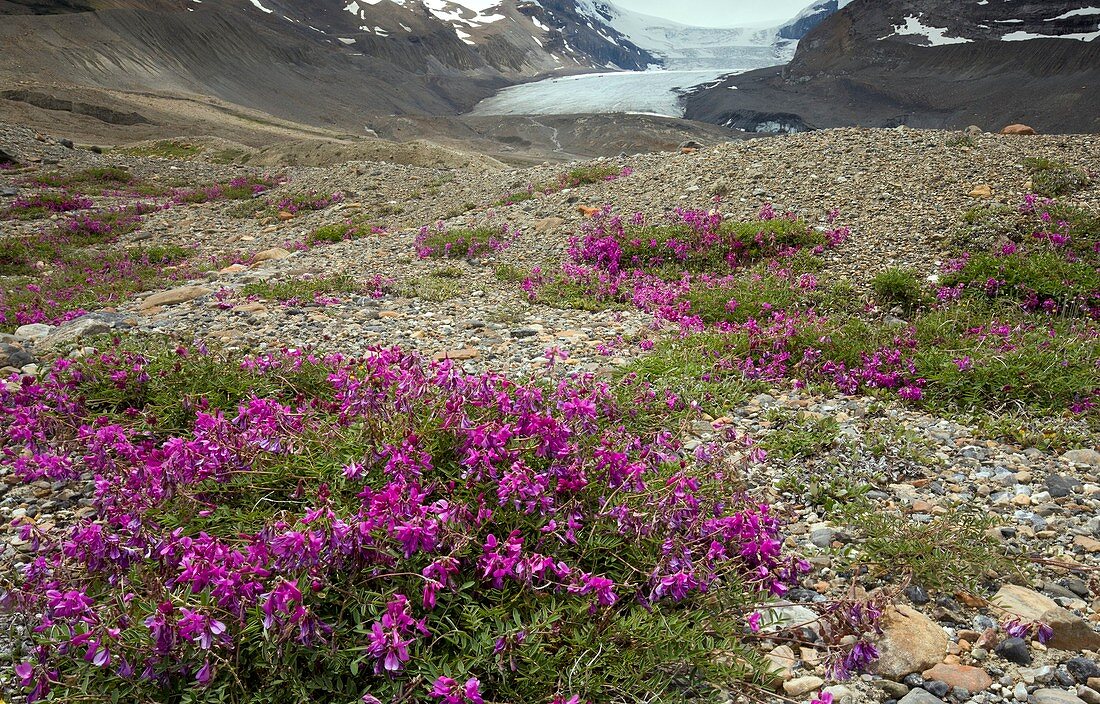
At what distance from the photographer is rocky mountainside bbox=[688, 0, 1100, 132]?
111 m

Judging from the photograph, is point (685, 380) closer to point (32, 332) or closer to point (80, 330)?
point (80, 330)

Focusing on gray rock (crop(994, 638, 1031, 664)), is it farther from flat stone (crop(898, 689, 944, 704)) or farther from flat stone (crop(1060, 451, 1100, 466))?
flat stone (crop(1060, 451, 1100, 466))

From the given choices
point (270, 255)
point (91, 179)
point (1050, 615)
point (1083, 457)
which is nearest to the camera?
point (1050, 615)

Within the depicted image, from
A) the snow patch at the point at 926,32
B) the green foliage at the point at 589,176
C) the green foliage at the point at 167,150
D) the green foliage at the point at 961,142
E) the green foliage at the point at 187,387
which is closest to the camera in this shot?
the green foliage at the point at 187,387

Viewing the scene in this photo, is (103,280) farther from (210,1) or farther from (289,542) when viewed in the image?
(210,1)

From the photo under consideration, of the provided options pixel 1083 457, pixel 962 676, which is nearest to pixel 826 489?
pixel 962 676

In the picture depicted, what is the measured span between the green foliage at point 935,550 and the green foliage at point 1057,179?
Result: 10.6 m

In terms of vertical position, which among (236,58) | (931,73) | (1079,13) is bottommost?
(236,58)

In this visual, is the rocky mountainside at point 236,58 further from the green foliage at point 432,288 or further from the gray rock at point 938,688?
the gray rock at point 938,688

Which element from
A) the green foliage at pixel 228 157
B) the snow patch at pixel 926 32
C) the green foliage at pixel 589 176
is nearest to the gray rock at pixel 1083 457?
the green foliage at pixel 589 176

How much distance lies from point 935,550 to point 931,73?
180 meters

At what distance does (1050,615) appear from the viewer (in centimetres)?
306

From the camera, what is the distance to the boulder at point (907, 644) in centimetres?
287

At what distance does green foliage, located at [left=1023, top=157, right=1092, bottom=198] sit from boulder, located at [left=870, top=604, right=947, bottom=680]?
460 inches
